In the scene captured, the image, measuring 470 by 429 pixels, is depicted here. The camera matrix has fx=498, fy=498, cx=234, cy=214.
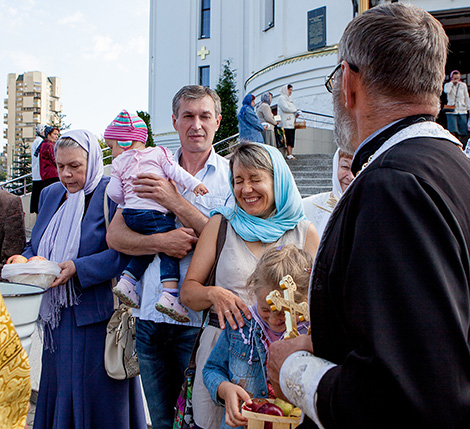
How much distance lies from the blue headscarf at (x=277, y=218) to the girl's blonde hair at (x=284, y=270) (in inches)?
13.1

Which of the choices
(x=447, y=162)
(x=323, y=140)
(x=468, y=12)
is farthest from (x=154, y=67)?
(x=447, y=162)

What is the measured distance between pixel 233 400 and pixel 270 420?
0.36 m

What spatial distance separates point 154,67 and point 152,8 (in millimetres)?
3604

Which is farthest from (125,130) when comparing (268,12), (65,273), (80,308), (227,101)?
(227,101)

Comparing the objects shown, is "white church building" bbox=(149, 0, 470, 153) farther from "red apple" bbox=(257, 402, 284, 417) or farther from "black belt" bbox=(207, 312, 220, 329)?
"red apple" bbox=(257, 402, 284, 417)

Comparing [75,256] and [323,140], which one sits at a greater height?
[323,140]

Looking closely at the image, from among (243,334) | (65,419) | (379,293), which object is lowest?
(65,419)

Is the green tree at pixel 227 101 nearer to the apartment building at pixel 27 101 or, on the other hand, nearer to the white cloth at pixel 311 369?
the white cloth at pixel 311 369

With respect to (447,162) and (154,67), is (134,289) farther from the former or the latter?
(154,67)

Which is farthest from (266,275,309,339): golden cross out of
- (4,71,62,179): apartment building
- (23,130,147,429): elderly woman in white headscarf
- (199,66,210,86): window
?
(4,71,62,179): apartment building

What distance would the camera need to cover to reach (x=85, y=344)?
328 cm

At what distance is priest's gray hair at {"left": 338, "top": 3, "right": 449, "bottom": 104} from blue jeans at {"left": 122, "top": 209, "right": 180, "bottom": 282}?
1.94 metres

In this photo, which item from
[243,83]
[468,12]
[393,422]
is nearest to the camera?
[393,422]

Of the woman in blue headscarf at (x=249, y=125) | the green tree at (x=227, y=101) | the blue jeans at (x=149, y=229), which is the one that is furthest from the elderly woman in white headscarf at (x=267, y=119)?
the green tree at (x=227, y=101)
